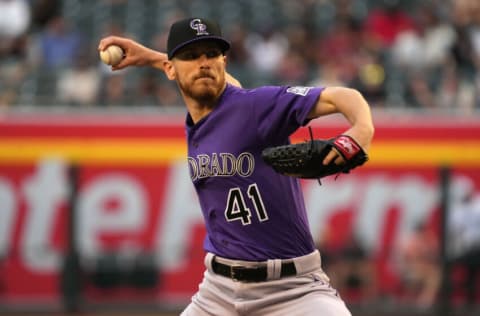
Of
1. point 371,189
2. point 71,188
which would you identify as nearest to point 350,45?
point 371,189

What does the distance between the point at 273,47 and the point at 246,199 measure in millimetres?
8575

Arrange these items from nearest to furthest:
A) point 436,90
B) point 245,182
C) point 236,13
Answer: point 245,182
point 436,90
point 236,13

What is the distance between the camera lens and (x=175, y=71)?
15.7 ft

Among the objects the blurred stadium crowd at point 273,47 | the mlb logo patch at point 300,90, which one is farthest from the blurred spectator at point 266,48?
the mlb logo patch at point 300,90

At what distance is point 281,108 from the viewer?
441 centimetres

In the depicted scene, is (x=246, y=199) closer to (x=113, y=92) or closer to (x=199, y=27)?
(x=199, y=27)

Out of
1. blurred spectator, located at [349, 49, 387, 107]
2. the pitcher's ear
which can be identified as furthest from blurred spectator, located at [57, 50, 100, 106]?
the pitcher's ear

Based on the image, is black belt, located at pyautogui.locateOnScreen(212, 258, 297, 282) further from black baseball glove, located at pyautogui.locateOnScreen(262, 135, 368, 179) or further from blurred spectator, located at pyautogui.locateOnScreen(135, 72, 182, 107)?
blurred spectator, located at pyautogui.locateOnScreen(135, 72, 182, 107)

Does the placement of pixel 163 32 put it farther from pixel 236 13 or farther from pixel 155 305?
pixel 155 305

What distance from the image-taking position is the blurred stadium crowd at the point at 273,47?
11.6 meters

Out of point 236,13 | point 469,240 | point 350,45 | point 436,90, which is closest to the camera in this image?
point 469,240

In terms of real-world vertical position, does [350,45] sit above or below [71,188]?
above

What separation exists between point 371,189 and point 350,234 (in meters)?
0.53

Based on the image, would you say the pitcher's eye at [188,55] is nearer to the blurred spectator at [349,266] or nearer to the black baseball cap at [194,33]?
the black baseball cap at [194,33]
